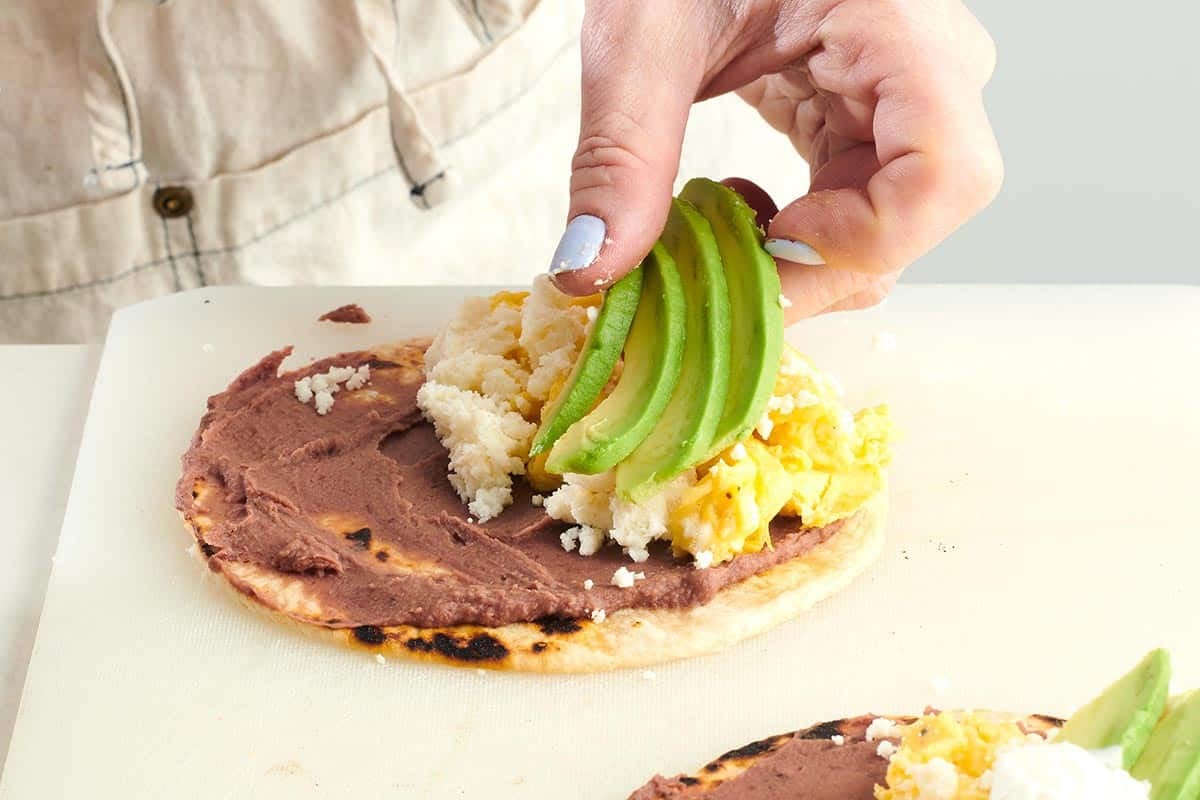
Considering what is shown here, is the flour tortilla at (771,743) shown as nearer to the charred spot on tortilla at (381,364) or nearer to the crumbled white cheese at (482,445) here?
the crumbled white cheese at (482,445)

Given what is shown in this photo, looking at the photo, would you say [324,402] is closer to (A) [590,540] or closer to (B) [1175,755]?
(A) [590,540]

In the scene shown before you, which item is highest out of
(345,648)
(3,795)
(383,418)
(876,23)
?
(876,23)

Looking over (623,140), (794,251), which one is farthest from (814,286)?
(623,140)

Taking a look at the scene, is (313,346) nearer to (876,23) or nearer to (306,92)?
(306,92)

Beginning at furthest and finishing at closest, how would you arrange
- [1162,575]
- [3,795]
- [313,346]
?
1. [313,346]
2. [1162,575]
3. [3,795]

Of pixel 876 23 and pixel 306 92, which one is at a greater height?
pixel 876 23

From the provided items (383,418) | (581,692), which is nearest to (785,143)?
(383,418)

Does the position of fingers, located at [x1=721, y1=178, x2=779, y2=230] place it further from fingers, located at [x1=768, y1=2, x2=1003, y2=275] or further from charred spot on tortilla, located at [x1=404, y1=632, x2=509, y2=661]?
charred spot on tortilla, located at [x1=404, y1=632, x2=509, y2=661]
